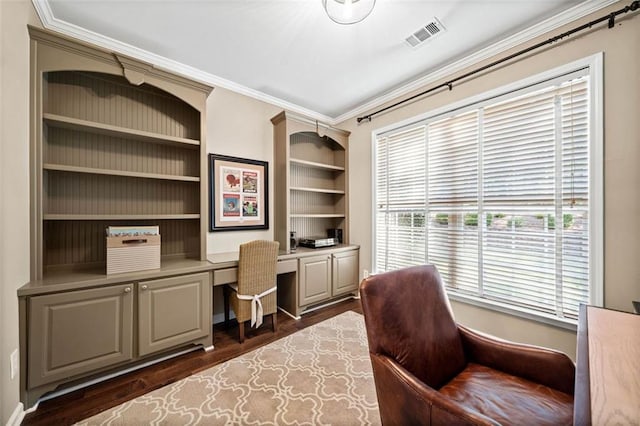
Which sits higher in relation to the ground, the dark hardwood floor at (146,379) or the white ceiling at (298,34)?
the white ceiling at (298,34)

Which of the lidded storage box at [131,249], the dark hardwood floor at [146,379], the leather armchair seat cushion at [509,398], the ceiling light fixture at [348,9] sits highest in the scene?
the ceiling light fixture at [348,9]

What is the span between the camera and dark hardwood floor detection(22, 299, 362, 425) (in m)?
1.52

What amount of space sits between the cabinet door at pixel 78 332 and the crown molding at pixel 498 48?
338 centimetres

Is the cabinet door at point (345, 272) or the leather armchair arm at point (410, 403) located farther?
the cabinet door at point (345, 272)

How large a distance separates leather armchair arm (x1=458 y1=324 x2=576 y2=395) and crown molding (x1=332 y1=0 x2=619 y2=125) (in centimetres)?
240

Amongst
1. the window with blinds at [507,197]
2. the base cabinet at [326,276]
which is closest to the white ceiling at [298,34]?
the window with blinds at [507,197]

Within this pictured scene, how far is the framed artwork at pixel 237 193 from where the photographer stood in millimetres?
2793

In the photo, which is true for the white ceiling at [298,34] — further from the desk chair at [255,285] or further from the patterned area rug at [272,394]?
the patterned area rug at [272,394]

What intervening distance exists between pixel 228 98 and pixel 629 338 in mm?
3566

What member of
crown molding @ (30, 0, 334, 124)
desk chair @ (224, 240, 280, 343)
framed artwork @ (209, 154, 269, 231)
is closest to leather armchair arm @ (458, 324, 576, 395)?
desk chair @ (224, 240, 280, 343)

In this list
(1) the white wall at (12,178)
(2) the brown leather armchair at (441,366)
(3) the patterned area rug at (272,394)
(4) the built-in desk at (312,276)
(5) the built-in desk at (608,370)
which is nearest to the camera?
(5) the built-in desk at (608,370)

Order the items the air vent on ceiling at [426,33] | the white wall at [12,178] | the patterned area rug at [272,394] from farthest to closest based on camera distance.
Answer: the air vent on ceiling at [426,33] < the patterned area rug at [272,394] < the white wall at [12,178]

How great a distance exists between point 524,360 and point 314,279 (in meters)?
2.15

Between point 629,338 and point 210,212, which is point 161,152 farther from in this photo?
point 629,338
